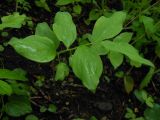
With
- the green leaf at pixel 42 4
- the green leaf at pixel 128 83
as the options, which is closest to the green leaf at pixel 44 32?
the green leaf at pixel 128 83

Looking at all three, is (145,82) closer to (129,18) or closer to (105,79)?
(105,79)

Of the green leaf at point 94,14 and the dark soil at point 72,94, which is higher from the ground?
the green leaf at point 94,14

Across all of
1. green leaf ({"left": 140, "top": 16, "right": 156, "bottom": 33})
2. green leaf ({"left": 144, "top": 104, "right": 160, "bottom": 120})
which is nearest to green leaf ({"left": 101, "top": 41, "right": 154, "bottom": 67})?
green leaf ({"left": 140, "top": 16, "right": 156, "bottom": 33})

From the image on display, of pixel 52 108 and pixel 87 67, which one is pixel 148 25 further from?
pixel 87 67

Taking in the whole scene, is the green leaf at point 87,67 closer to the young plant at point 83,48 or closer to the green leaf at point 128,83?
the young plant at point 83,48

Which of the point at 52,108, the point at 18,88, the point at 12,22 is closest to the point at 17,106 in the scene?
the point at 18,88
